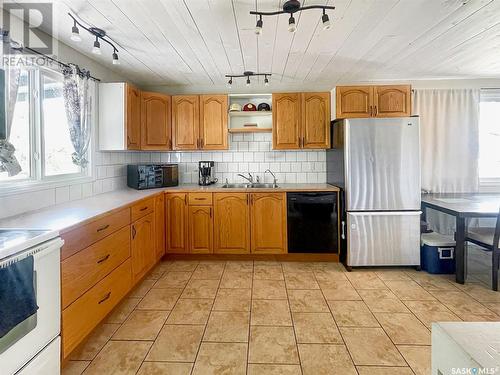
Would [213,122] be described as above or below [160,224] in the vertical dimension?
above

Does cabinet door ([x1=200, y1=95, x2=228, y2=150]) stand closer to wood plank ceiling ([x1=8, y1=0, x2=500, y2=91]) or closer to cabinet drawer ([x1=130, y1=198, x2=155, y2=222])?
wood plank ceiling ([x1=8, y1=0, x2=500, y2=91])

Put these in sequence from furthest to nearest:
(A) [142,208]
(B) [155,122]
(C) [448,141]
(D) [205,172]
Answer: (D) [205,172] → (C) [448,141] → (B) [155,122] → (A) [142,208]

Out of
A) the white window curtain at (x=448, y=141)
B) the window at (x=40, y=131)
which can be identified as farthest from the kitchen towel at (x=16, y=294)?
the white window curtain at (x=448, y=141)

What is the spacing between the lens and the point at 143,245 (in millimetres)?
3053

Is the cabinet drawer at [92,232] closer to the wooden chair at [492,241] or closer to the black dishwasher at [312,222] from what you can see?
the black dishwasher at [312,222]

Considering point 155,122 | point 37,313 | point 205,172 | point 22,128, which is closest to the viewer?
point 37,313

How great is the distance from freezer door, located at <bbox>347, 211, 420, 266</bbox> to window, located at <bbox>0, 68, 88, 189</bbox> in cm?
299

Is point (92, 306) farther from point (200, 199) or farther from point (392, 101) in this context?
point (392, 101)

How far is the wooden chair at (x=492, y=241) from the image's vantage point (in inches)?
111

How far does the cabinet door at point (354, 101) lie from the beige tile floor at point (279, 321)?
187cm

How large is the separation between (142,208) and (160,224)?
626 mm

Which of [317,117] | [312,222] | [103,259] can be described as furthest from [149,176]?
[317,117]

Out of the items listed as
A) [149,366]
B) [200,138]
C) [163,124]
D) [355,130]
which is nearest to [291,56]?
[355,130]

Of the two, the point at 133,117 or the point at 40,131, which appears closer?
the point at 40,131
